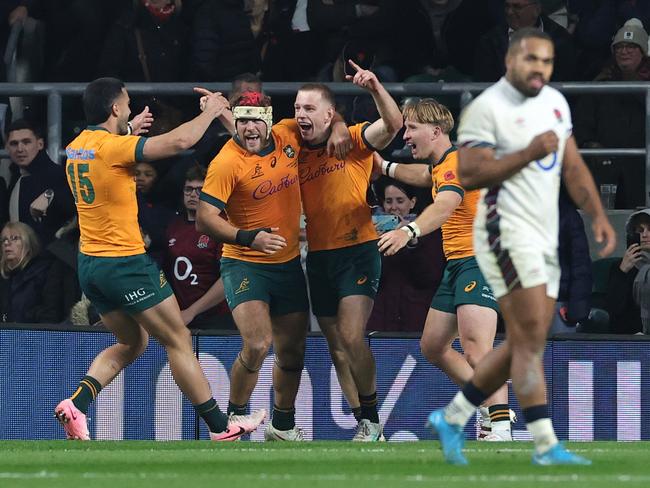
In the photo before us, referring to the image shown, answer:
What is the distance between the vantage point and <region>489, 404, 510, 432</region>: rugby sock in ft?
37.4

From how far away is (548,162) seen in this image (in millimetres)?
8516

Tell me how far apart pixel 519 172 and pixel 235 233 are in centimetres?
318

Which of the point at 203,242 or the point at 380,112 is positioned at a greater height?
the point at 380,112

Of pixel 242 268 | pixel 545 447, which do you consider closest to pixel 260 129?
pixel 242 268

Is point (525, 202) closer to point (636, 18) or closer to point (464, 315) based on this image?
point (464, 315)

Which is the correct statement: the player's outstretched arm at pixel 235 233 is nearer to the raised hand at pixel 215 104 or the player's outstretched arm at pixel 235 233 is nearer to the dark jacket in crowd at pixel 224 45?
the raised hand at pixel 215 104

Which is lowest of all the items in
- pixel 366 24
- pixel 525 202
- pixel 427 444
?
pixel 427 444

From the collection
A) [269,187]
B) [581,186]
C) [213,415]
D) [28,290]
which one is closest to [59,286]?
[28,290]

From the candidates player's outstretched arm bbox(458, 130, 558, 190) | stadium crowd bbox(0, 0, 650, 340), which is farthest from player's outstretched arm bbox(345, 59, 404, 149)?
player's outstretched arm bbox(458, 130, 558, 190)

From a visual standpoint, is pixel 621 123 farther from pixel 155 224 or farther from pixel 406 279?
pixel 155 224

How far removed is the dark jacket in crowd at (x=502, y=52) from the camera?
48.1 feet

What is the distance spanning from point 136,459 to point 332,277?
102 inches

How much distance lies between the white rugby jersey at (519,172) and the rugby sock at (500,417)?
3.08 m

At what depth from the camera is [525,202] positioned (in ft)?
27.7
